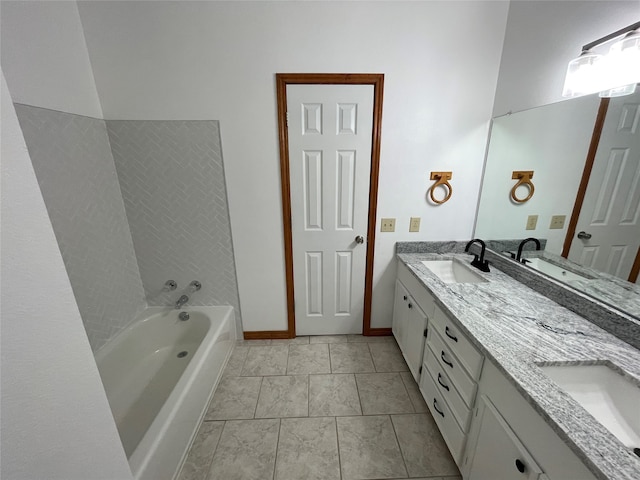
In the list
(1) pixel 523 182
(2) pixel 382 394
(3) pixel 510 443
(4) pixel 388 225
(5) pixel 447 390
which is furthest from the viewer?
(4) pixel 388 225

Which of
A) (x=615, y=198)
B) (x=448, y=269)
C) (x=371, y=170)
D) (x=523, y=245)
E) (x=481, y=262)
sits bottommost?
(x=448, y=269)

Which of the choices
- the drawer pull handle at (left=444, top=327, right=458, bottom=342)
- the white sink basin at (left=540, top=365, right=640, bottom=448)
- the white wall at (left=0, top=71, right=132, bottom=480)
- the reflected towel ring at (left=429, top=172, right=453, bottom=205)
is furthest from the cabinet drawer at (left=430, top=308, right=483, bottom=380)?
the white wall at (left=0, top=71, right=132, bottom=480)

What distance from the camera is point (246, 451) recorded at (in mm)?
1401

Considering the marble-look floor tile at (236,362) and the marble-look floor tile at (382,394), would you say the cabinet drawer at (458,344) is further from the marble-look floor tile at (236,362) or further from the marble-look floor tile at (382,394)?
the marble-look floor tile at (236,362)

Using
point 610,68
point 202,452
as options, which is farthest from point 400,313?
point 610,68

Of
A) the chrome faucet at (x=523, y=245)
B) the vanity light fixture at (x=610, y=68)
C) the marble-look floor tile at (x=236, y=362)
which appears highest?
the vanity light fixture at (x=610, y=68)

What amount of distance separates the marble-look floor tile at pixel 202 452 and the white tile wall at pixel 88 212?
0.93m

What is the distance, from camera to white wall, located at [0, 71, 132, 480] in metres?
0.47

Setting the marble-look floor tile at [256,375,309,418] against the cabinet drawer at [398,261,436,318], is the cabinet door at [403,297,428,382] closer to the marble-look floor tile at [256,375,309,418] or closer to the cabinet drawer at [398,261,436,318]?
the cabinet drawer at [398,261,436,318]

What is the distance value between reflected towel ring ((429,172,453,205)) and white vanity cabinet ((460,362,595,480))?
1.25 metres

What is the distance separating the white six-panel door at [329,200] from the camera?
1760 mm

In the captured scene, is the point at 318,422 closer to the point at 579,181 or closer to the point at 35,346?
the point at 35,346

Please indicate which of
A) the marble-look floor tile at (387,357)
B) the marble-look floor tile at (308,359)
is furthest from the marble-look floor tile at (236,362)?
the marble-look floor tile at (387,357)

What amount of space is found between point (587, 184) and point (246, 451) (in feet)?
7.28
